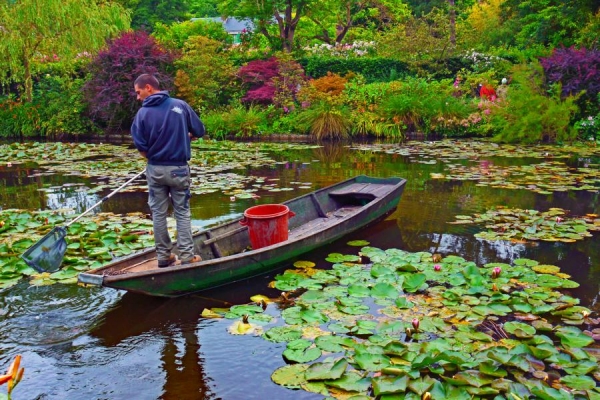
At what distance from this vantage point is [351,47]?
21828mm

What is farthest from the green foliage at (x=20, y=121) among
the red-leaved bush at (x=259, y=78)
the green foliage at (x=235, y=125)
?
the red-leaved bush at (x=259, y=78)

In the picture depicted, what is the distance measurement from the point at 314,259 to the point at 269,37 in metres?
17.5

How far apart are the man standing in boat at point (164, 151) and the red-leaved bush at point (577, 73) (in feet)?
38.4

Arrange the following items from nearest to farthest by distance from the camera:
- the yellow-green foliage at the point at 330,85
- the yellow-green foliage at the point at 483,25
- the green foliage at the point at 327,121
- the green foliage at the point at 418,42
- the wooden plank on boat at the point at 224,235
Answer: the wooden plank on boat at the point at 224,235 < the green foliage at the point at 327,121 < the yellow-green foliage at the point at 330,85 < the green foliage at the point at 418,42 < the yellow-green foliage at the point at 483,25

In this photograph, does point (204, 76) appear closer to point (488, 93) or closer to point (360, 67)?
point (360, 67)

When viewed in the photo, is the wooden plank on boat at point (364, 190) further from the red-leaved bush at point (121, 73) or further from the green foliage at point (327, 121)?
the red-leaved bush at point (121, 73)

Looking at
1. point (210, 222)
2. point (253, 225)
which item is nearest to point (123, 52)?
point (210, 222)

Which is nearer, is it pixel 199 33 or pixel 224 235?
pixel 224 235

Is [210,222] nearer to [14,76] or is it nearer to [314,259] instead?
[314,259]

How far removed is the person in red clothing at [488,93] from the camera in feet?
51.5

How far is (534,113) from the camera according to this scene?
13273 mm

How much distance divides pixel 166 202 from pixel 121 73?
12.7 metres

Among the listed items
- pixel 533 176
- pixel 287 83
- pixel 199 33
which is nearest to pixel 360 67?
pixel 287 83

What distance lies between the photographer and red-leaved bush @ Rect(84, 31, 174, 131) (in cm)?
1612
